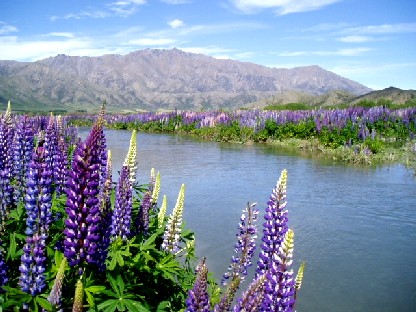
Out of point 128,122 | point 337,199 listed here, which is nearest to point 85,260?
point 337,199

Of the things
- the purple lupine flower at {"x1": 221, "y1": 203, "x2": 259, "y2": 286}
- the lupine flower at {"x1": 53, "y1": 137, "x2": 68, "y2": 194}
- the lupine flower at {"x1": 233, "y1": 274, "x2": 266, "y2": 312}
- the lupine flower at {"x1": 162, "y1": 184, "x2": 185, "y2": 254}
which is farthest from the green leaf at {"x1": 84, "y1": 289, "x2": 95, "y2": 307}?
the lupine flower at {"x1": 53, "y1": 137, "x2": 68, "y2": 194}

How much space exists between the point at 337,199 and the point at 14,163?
27.7 feet

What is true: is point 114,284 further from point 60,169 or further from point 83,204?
point 60,169

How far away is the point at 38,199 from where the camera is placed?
→ 3.33m

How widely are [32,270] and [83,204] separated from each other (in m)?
0.61

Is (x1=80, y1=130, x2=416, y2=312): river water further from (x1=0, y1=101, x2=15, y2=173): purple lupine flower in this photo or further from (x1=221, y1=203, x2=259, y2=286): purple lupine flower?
(x1=0, y1=101, x2=15, y2=173): purple lupine flower

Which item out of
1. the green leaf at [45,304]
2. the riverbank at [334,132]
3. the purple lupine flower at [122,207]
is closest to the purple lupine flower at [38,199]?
the green leaf at [45,304]

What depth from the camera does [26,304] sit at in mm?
3037

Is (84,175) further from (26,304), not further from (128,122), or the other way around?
(128,122)

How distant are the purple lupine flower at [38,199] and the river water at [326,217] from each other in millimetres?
3686

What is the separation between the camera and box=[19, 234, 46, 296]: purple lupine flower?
306 centimetres

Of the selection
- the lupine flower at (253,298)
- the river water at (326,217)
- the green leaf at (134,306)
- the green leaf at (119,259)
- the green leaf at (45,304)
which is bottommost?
the river water at (326,217)

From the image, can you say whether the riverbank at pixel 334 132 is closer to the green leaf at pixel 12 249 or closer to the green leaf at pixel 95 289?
the green leaf at pixel 12 249

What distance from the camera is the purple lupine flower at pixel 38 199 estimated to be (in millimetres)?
3283
